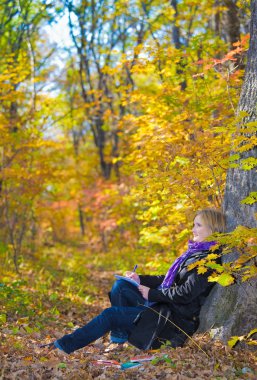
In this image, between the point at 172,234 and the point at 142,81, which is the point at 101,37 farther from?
the point at 172,234

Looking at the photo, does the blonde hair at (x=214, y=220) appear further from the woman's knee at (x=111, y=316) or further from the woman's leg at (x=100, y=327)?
the woman's knee at (x=111, y=316)

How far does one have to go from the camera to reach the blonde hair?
414 cm

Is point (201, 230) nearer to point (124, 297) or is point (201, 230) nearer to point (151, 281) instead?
point (151, 281)

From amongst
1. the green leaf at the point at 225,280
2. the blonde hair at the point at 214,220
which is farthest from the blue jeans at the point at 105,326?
the green leaf at the point at 225,280

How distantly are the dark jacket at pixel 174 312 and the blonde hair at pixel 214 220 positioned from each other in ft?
0.77

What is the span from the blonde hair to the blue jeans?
39.0 inches

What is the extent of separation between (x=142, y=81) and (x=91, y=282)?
1440 cm

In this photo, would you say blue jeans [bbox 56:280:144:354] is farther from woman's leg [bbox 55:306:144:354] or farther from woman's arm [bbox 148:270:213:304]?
woman's arm [bbox 148:270:213:304]

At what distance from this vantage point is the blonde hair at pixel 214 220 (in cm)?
414

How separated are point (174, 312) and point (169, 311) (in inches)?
2.0

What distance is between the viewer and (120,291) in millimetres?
4430

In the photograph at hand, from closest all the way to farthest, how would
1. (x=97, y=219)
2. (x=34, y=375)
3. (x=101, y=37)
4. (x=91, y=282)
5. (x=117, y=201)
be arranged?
(x=34, y=375), (x=91, y=282), (x=117, y=201), (x=97, y=219), (x=101, y=37)

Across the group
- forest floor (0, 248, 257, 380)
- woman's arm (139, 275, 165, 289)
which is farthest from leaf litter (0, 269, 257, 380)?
woman's arm (139, 275, 165, 289)

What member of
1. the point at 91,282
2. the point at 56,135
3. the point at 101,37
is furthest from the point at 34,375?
the point at 56,135
